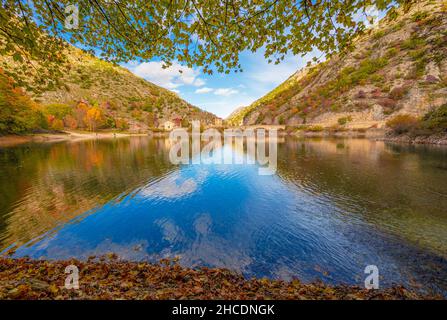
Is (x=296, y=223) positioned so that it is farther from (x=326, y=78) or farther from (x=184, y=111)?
(x=184, y=111)

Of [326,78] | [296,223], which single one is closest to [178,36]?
[296,223]

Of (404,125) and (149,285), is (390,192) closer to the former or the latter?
(149,285)

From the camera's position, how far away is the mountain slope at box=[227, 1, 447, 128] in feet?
224

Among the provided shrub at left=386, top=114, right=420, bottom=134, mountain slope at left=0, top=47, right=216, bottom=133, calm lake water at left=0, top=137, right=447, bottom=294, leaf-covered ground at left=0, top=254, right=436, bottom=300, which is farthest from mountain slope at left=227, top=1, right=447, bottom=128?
mountain slope at left=0, top=47, right=216, bottom=133

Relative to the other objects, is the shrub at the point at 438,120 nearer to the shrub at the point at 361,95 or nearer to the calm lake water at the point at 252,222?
the calm lake water at the point at 252,222

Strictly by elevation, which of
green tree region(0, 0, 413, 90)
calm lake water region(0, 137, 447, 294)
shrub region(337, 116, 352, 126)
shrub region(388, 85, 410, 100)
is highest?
shrub region(388, 85, 410, 100)

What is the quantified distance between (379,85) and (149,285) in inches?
4681

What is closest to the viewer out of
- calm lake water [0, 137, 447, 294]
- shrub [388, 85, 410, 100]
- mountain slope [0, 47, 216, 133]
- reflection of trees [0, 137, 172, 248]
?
calm lake water [0, 137, 447, 294]

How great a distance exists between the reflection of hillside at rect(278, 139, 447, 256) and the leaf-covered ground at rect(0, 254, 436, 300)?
17.2 feet

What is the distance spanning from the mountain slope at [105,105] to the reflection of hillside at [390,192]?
315 ft

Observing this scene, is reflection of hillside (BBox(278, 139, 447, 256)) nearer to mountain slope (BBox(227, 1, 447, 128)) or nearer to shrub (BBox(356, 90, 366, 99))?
mountain slope (BBox(227, 1, 447, 128))

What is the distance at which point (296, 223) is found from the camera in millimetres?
9938

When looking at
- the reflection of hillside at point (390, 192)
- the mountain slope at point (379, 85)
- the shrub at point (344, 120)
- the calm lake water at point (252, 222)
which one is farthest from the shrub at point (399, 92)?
the calm lake water at point (252, 222)

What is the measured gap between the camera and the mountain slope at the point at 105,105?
310 ft
